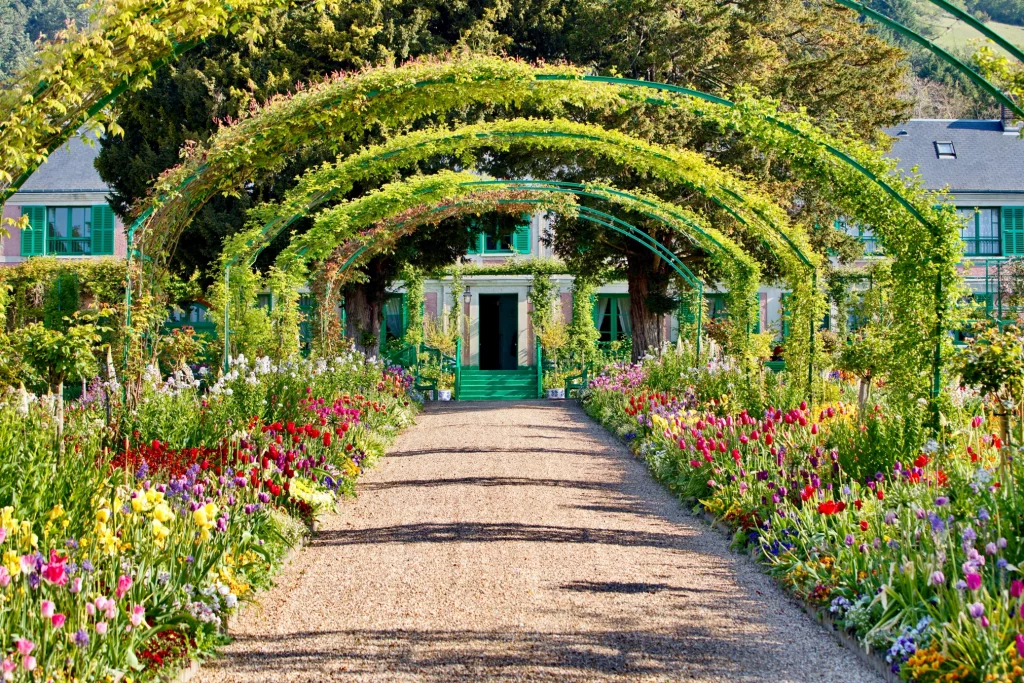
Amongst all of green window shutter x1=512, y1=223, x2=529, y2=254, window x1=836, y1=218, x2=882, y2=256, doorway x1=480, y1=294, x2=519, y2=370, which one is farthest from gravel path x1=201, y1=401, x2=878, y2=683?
doorway x1=480, y1=294, x2=519, y2=370

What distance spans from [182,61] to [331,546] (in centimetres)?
1297

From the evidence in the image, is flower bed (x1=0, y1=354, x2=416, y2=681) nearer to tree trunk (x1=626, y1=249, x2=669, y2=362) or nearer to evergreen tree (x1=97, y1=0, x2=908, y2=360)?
evergreen tree (x1=97, y1=0, x2=908, y2=360)

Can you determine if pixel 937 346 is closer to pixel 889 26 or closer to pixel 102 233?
pixel 889 26

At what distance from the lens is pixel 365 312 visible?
19.8 m

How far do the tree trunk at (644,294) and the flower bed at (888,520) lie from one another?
9.28 meters

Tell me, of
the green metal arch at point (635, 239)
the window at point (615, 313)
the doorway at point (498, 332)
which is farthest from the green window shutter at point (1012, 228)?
the green metal arch at point (635, 239)

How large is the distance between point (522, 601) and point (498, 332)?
22729mm

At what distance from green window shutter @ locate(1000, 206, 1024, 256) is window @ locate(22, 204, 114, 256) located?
2358cm

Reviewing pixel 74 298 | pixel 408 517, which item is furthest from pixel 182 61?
pixel 408 517

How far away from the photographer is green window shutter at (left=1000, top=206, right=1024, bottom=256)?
27562 mm

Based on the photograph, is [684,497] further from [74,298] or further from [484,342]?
[484,342]

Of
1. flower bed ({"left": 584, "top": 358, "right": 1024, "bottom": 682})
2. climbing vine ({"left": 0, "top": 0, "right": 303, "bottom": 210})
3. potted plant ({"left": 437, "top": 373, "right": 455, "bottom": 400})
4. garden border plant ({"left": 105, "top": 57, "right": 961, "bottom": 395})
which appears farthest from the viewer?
potted plant ({"left": 437, "top": 373, "right": 455, "bottom": 400})

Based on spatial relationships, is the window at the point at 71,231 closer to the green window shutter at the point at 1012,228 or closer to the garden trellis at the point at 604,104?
the garden trellis at the point at 604,104

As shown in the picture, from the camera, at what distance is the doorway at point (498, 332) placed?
27.5 metres
